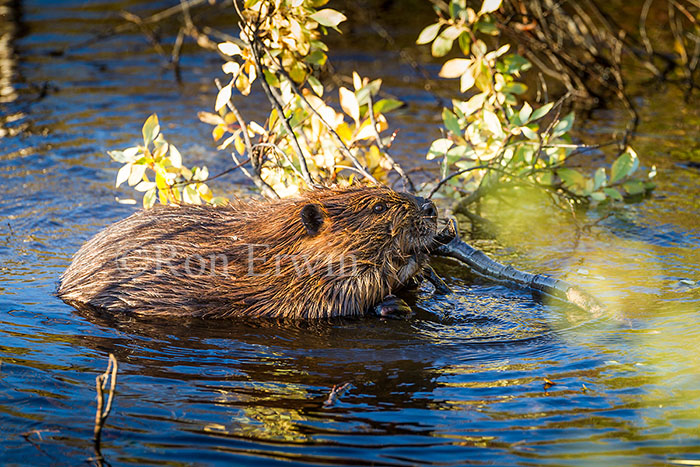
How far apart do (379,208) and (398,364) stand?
938mm

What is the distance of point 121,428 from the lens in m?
3.17

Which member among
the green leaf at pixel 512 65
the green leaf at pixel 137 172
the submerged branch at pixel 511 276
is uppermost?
the green leaf at pixel 512 65

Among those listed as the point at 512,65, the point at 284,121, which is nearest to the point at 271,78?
the point at 284,121

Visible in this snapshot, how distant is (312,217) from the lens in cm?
431

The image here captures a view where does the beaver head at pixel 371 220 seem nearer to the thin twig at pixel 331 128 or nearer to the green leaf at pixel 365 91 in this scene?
the thin twig at pixel 331 128

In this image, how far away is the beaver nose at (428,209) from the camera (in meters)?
4.41

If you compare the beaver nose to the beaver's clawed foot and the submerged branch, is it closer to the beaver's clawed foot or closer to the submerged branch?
the submerged branch

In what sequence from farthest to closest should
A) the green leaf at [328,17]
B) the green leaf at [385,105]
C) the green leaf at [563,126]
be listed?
the green leaf at [563,126] < the green leaf at [385,105] < the green leaf at [328,17]

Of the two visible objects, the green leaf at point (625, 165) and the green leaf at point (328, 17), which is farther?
the green leaf at point (625, 165)

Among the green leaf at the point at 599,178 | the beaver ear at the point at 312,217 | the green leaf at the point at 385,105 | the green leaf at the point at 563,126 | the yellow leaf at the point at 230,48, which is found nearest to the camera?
the beaver ear at the point at 312,217

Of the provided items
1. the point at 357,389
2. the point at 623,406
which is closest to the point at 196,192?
the point at 357,389

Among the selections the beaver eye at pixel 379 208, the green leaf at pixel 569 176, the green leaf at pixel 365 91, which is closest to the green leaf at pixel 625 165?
the green leaf at pixel 569 176

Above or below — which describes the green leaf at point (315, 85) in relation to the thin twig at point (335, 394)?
above

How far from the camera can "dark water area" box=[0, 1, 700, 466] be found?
3049mm
